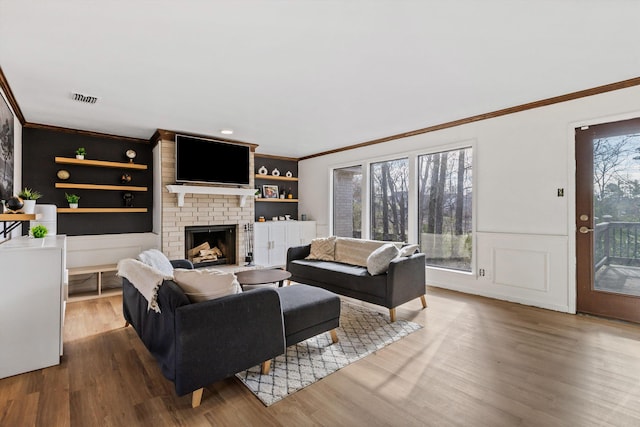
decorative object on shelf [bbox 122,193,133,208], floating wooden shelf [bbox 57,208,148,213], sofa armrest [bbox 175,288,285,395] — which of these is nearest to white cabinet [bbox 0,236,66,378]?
sofa armrest [bbox 175,288,285,395]

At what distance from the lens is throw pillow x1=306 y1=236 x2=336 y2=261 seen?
4.46 m

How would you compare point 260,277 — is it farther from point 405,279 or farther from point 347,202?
point 347,202

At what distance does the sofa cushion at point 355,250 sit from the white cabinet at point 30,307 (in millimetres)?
3028

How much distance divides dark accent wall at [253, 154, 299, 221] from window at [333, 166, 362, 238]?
1.20 metres

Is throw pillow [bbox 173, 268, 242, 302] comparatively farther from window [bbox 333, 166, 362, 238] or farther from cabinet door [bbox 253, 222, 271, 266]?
window [bbox 333, 166, 362, 238]

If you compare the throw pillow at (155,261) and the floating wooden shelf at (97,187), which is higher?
the floating wooden shelf at (97,187)

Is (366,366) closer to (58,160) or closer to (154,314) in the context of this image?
(154,314)

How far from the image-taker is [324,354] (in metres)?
2.53

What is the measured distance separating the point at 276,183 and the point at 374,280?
422cm

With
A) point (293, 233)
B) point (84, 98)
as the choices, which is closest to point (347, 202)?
point (293, 233)

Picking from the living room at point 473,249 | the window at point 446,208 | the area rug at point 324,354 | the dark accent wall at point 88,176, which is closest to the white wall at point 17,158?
the living room at point 473,249

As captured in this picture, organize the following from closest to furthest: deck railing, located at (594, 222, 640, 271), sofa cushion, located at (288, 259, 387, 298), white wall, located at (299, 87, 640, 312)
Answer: deck railing, located at (594, 222, 640, 271), sofa cushion, located at (288, 259, 387, 298), white wall, located at (299, 87, 640, 312)

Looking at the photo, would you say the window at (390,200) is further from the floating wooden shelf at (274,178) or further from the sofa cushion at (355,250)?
the floating wooden shelf at (274,178)

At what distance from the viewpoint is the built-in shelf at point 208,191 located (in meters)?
4.73
